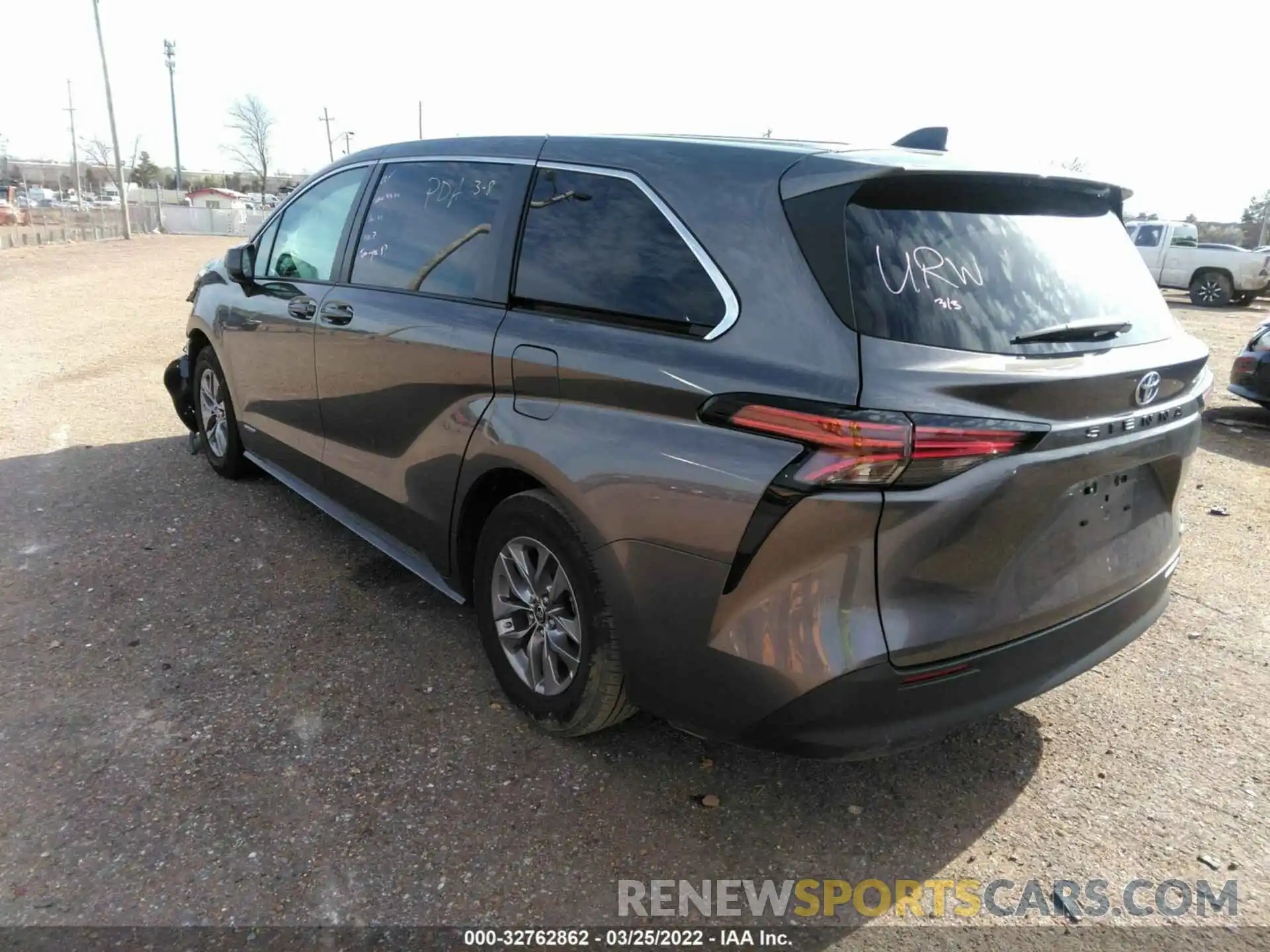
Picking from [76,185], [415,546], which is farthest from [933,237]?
[76,185]

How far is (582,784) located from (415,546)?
4.02ft

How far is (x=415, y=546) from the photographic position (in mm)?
3498

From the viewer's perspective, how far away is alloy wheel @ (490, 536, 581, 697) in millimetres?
2773

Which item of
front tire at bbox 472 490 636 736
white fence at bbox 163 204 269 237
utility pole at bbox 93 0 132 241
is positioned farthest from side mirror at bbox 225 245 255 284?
white fence at bbox 163 204 269 237

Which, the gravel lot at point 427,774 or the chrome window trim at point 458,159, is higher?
the chrome window trim at point 458,159

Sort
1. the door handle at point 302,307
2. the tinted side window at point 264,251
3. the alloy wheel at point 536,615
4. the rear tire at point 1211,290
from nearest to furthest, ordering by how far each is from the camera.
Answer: the alloy wheel at point 536,615
the door handle at point 302,307
the tinted side window at point 264,251
the rear tire at point 1211,290

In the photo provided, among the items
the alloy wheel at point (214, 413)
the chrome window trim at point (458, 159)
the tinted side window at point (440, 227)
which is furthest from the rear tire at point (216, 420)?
the chrome window trim at point (458, 159)

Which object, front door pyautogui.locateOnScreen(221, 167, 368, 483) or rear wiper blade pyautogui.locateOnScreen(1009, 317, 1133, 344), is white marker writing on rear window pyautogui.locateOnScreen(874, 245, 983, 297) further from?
front door pyautogui.locateOnScreen(221, 167, 368, 483)

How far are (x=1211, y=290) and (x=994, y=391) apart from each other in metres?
22.7

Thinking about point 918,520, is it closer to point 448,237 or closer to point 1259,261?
point 448,237

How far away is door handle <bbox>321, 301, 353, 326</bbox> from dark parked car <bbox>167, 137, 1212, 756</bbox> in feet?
2.31

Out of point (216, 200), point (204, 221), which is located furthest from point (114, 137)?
point (216, 200)

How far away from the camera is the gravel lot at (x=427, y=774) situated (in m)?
2.38

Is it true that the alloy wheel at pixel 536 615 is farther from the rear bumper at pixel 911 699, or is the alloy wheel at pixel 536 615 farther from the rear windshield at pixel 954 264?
the rear windshield at pixel 954 264
